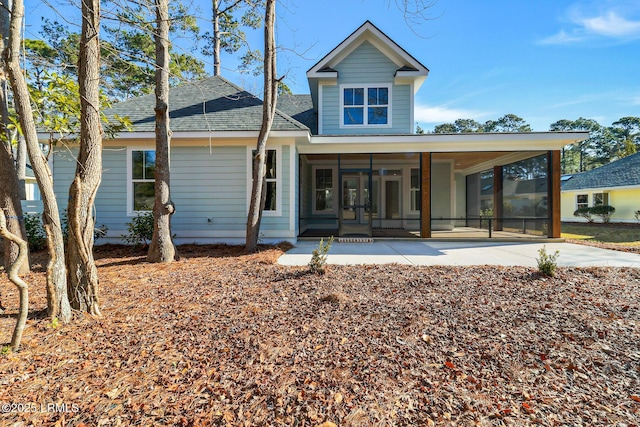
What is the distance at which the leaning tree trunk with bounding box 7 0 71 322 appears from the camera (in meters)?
2.75

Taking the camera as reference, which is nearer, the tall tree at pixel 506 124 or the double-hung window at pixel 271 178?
the double-hung window at pixel 271 178

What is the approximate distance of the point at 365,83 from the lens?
34.0ft

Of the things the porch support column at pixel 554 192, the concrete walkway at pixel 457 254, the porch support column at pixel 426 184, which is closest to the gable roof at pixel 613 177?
the porch support column at pixel 554 192

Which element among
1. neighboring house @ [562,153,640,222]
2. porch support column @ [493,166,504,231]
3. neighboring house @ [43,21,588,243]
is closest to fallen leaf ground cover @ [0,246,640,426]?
neighboring house @ [43,21,588,243]

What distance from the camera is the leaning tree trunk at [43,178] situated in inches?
108

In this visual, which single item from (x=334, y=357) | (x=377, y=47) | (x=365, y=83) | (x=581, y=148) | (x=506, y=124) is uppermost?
(x=506, y=124)

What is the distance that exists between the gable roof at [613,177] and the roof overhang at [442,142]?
1451 centimetres

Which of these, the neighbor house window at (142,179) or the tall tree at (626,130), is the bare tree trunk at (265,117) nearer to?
the neighbor house window at (142,179)

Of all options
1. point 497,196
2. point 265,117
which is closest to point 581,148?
point 497,196

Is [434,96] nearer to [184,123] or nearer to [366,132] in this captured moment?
[366,132]

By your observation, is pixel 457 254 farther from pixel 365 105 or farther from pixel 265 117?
pixel 365 105

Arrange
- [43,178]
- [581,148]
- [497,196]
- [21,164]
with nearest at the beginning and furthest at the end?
1. [43,178]
2. [497,196]
3. [21,164]
4. [581,148]

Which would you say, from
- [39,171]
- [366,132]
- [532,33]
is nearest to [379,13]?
[366,132]

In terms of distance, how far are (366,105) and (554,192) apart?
6538 millimetres
